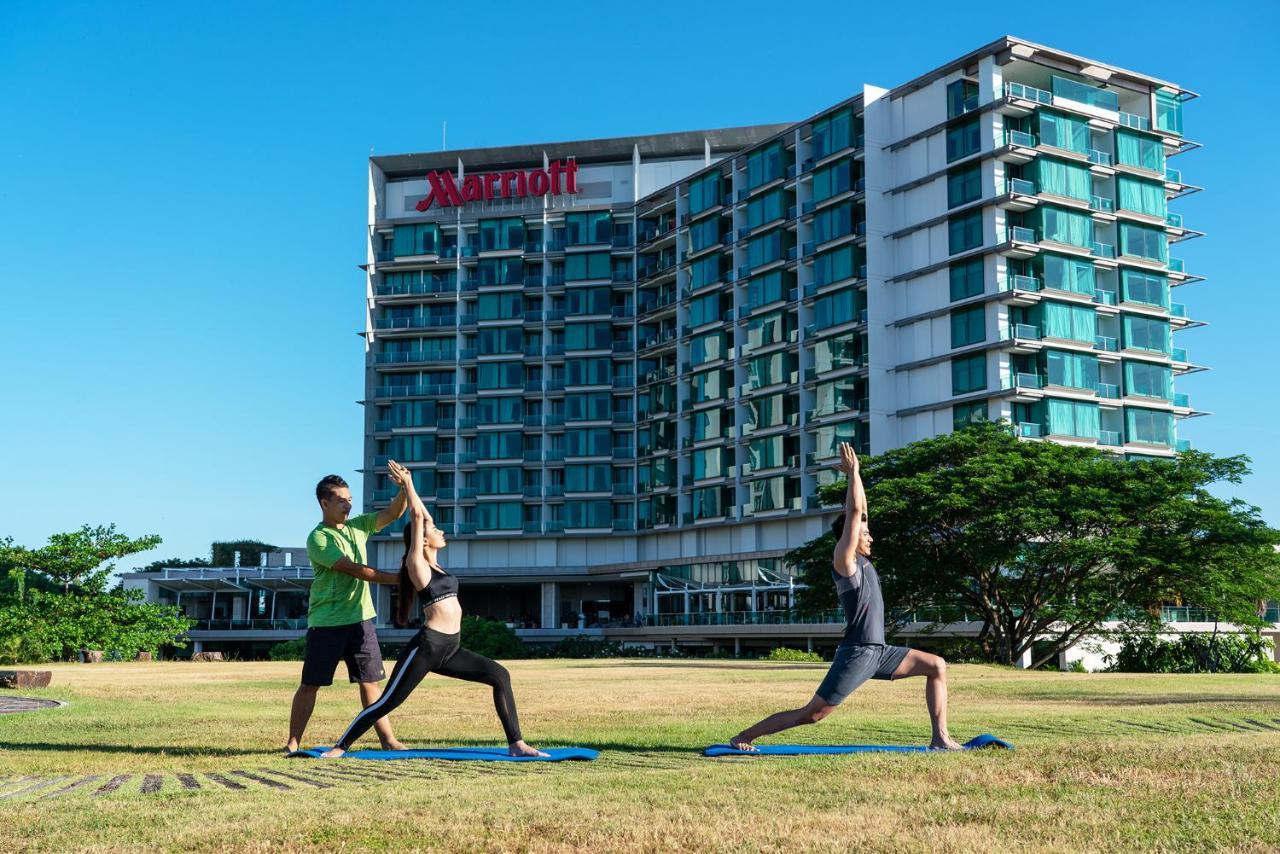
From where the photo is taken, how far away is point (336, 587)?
11250mm

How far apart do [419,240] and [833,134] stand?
34483 millimetres

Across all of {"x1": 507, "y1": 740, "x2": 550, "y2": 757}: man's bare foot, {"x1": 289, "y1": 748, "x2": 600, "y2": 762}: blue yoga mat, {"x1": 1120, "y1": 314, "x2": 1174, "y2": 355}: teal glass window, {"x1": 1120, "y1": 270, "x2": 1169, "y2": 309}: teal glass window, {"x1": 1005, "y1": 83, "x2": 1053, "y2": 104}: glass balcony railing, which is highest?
{"x1": 1005, "y1": 83, "x2": 1053, "y2": 104}: glass balcony railing

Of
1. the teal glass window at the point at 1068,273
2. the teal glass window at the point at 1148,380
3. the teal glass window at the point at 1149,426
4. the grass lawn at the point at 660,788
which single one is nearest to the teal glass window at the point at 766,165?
the teal glass window at the point at 1068,273

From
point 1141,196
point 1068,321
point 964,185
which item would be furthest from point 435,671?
point 1141,196

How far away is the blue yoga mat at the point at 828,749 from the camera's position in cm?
1017

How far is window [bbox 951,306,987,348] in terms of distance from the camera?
65.2 metres

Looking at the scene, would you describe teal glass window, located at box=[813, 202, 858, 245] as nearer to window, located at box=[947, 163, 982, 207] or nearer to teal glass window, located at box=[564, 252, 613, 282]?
window, located at box=[947, 163, 982, 207]

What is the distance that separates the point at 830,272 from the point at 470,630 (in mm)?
26874

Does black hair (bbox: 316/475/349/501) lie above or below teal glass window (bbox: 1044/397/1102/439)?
below

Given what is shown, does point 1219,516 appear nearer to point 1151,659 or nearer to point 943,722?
point 1151,659

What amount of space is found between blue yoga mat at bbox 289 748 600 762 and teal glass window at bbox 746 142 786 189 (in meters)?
68.8

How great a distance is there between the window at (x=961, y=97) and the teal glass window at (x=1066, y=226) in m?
6.57

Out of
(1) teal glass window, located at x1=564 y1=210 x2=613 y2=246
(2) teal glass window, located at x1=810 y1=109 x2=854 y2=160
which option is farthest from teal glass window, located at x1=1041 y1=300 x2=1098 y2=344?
(1) teal glass window, located at x1=564 y1=210 x2=613 y2=246

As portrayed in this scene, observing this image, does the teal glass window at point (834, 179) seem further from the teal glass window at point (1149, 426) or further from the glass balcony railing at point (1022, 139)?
the teal glass window at point (1149, 426)
